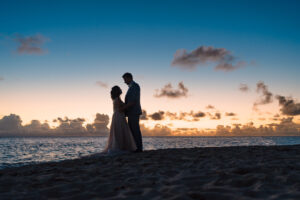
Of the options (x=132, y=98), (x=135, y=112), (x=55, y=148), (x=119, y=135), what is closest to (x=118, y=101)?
(x=132, y=98)

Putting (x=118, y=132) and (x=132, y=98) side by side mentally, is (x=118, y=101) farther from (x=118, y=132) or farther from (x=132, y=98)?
(x=118, y=132)

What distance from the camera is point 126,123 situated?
32.0ft

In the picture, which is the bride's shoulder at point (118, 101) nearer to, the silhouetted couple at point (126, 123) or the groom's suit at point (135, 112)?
the silhouetted couple at point (126, 123)

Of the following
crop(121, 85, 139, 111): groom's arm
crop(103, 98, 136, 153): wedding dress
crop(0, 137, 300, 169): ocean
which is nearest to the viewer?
crop(121, 85, 139, 111): groom's arm

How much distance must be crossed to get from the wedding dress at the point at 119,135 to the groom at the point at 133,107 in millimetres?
210

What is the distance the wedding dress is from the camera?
376 inches

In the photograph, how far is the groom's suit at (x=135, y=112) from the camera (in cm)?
947

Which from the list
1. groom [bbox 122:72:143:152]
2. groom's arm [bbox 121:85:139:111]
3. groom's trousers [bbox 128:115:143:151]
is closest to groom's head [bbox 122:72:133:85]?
groom [bbox 122:72:143:152]

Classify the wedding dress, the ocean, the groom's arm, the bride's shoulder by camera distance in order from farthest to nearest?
the ocean, the bride's shoulder, the wedding dress, the groom's arm

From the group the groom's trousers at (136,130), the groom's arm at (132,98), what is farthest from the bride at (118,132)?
the groom's arm at (132,98)

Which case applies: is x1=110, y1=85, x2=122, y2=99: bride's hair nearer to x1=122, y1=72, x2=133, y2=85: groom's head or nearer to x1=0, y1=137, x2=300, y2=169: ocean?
x1=122, y1=72, x2=133, y2=85: groom's head

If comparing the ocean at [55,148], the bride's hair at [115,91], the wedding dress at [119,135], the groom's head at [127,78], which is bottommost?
the ocean at [55,148]

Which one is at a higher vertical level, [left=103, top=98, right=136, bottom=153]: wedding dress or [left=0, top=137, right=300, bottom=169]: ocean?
[left=103, top=98, right=136, bottom=153]: wedding dress

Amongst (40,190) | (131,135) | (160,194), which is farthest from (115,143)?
(160,194)
